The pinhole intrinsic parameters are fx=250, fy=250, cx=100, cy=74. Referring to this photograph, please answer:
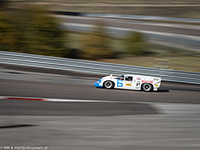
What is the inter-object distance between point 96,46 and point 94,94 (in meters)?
11.3

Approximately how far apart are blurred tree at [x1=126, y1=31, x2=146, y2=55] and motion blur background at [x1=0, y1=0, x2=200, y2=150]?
0.10 meters

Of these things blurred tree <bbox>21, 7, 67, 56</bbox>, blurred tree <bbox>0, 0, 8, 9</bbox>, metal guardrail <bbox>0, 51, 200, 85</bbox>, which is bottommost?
metal guardrail <bbox>0, 51, 200, 85</bbox>

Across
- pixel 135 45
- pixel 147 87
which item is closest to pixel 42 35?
pixel 135 45

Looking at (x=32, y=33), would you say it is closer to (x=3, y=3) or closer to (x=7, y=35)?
(x=7, y=35)

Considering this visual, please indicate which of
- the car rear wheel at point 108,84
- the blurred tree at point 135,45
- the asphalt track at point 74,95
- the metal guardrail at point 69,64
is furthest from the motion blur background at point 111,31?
the car rear wheel at point 108,84

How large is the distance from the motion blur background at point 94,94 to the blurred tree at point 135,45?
98 millimetres

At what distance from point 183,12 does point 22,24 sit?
27.0 m

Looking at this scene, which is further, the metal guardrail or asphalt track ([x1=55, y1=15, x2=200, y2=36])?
asphalt track ([x1=55, y1=15, x2=200, y2=36])

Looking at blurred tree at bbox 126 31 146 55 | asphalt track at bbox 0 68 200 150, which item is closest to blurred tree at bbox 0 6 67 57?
blurred tree at bbox 126 31 146 55

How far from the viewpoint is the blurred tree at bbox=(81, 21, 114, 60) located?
2256 cm

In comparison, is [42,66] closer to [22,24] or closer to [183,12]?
[22,24]

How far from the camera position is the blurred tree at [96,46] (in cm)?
2256

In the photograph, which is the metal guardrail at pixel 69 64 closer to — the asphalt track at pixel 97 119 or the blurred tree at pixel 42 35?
the asphalt track at pixel 97 119

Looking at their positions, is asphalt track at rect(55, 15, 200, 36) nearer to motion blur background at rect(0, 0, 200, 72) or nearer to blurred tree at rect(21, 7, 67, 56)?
motion blur background at rect(0, 0, 200, 72)
